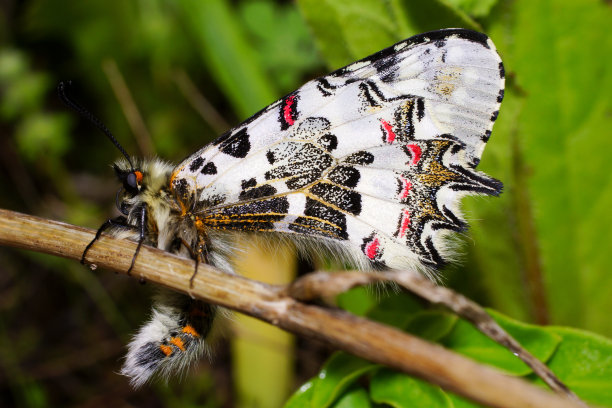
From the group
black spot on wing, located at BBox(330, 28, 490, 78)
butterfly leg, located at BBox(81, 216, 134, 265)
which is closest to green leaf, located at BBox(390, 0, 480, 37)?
black spot on wing, located at BBox(330, 28, 490, 78)

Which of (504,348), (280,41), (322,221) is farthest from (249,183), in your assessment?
(280,41)

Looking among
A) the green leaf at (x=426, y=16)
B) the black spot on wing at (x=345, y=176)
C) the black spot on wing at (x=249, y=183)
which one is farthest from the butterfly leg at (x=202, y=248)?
the green leaf at (x=426, y=16)

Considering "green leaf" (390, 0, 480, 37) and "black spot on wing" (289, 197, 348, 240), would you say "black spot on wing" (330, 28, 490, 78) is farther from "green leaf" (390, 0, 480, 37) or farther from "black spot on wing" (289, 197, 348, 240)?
"black spot on wing" (289, 197, 348, 240)

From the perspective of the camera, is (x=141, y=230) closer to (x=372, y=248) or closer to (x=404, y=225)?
(x=372, y=248)

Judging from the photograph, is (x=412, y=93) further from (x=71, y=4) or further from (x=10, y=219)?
(x=71, y=4)

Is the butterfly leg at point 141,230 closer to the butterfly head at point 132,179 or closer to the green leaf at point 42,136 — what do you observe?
the butterfly head at point 132,179

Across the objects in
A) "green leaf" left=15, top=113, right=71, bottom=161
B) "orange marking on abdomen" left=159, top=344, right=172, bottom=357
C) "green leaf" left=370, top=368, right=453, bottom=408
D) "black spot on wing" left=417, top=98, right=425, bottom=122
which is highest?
"black spot on wing" left=417, top=98, right=425, bottom=122

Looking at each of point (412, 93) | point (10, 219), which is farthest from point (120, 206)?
point (412, 93)
